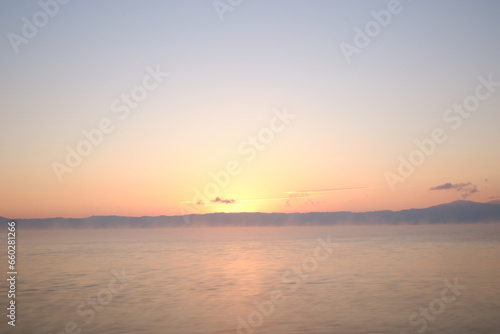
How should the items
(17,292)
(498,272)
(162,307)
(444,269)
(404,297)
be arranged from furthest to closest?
(444,269)
(498,272)
(17,292)
(404,297)
(162,307)

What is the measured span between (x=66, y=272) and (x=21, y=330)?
88.0ft

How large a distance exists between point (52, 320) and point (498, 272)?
40.4 meters

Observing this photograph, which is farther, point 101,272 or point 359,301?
point 101,272

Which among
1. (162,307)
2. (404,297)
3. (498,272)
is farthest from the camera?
(498,272)

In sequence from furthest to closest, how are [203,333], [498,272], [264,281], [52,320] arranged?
1. [498,272]
2. [264,281]
3. [52,320]
4. [203,333]

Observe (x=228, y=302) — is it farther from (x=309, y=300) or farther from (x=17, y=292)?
(x=17, y=292)

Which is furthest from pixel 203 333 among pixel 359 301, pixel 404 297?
pixel 404 297

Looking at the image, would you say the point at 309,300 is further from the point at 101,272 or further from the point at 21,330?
the point at 101,272

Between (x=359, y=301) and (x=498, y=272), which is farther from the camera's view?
(x=498, y=272)

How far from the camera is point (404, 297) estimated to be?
30.7 metres

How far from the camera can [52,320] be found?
25.4 m

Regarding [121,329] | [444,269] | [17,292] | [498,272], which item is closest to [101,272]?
[17,292]

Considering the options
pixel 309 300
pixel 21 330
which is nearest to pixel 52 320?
pixel 21 330

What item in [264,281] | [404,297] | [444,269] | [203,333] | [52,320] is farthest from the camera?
[444,269]
